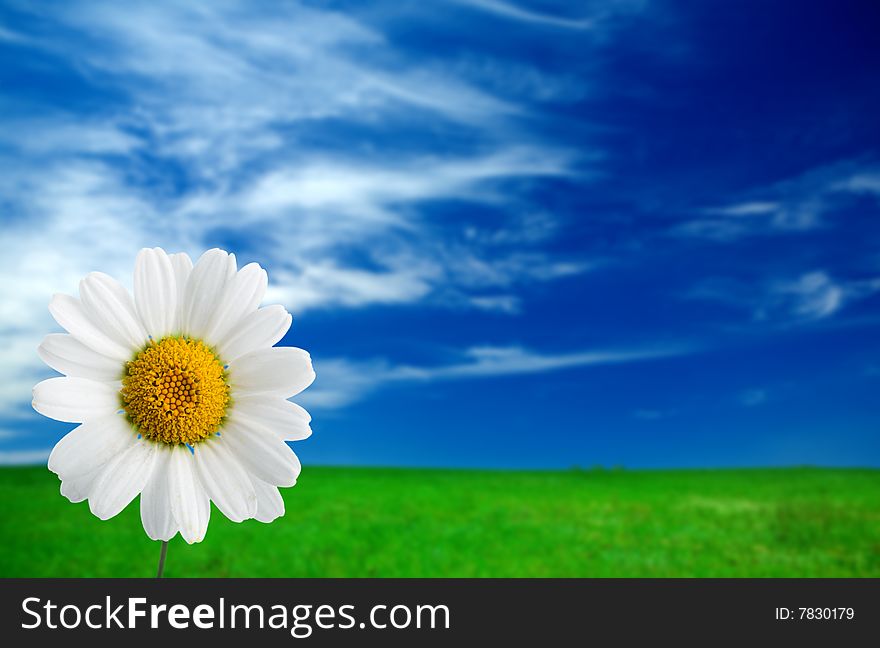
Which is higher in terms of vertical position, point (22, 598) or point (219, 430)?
point (219, 430)

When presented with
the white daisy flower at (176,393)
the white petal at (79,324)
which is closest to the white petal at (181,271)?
the white daisy flower at (176,393)

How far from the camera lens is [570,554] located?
6.10 m

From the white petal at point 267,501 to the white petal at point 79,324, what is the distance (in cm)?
33

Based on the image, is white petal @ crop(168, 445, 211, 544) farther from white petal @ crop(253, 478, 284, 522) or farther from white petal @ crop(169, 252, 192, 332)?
white petal @ crop(169, 252, 192, 332)

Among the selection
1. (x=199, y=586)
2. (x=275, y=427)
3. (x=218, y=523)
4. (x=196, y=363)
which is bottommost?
(x=199, y=586)

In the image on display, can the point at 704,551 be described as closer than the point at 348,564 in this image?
No

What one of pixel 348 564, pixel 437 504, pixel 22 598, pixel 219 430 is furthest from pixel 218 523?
pixel 219 430

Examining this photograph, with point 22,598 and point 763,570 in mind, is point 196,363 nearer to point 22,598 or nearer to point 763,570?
point 22,598

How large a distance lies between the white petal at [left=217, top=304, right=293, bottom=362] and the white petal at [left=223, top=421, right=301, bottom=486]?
0.12m

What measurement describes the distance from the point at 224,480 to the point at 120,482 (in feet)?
0.50

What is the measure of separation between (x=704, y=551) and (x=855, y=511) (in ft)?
8.69

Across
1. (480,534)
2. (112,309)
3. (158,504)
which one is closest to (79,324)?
(112,309)

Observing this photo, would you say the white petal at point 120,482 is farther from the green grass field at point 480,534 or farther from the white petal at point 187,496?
the green grass field at point 480,534

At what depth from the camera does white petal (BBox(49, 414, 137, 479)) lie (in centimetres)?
119
